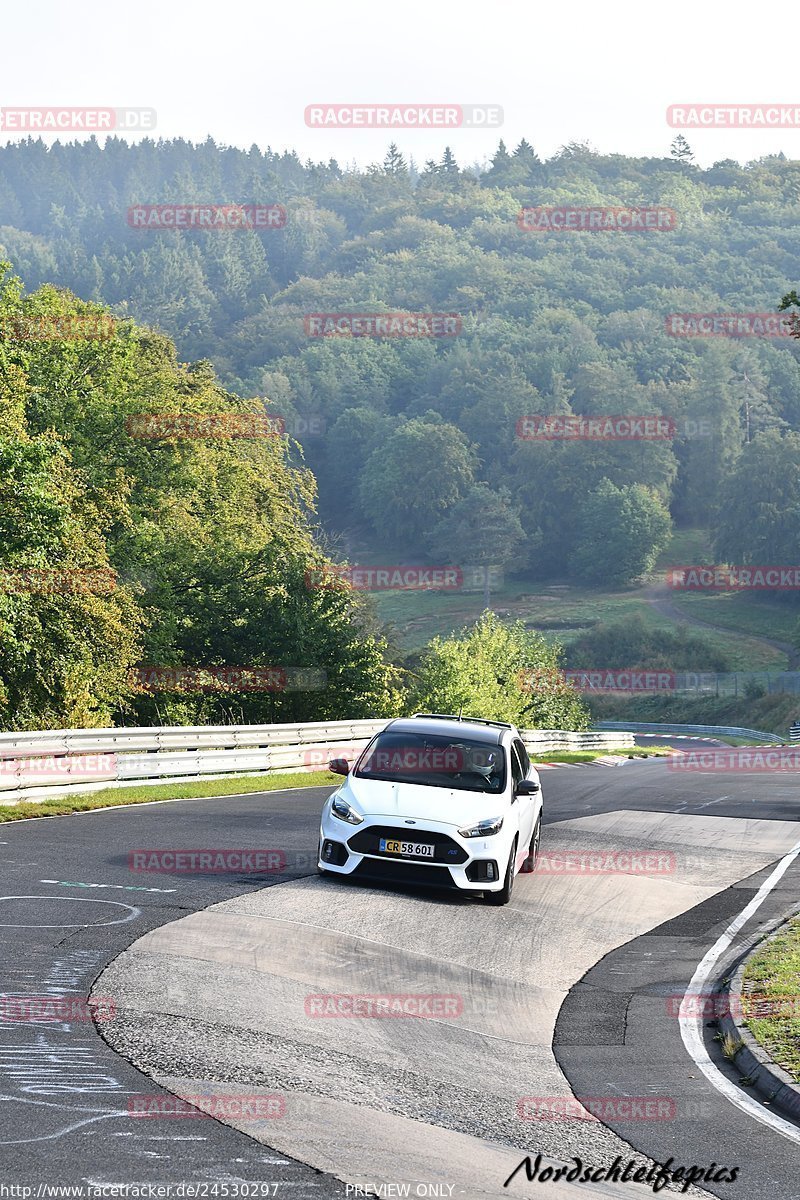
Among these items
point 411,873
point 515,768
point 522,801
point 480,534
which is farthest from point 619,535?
point 411,873

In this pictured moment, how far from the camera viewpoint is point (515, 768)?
1444cm

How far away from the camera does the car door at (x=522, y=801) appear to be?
1395 centimetres

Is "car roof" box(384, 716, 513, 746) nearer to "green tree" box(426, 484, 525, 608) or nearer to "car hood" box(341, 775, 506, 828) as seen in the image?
"car hood" box(341, 775, 506, 828)

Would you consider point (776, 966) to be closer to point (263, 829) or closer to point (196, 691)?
point (263, 829)

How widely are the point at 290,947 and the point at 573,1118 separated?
375cm

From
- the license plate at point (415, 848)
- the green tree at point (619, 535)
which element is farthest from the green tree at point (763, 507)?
the license plate at point (415, 848)

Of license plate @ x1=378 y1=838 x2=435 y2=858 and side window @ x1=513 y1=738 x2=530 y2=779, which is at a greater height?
side window @ x1=513 y1=738 x2=530 y2=779

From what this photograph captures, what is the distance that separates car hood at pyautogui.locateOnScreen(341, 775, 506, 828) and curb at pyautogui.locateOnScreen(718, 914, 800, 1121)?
3585 mm

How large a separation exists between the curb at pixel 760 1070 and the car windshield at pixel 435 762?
4.21 m

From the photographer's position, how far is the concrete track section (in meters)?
6.45

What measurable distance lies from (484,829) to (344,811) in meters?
1.37

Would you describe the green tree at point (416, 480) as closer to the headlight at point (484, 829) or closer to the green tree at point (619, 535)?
the green tree at point (619, 535)

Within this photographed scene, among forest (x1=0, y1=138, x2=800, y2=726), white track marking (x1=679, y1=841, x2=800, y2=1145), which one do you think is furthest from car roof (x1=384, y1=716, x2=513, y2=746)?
forest (x1=0, y1=138, x2=800, y2=726)

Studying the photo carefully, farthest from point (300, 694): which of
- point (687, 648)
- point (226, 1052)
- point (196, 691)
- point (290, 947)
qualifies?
point (687, 648)
